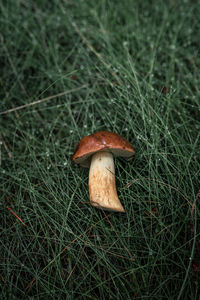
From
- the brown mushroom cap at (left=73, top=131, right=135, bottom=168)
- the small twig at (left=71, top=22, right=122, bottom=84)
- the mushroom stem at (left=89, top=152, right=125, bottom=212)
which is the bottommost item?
the mushroom stem at (left=89, top=152, right=125, bottom=212)

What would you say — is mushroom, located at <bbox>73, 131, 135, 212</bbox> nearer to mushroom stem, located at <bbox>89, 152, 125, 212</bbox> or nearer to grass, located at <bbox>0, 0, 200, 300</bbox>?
mushroom stem, located at <bbox>89, 152, 125, 212</bbox>

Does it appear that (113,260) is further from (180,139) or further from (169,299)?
(180,139)

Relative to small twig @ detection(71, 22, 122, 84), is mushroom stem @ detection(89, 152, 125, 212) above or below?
below

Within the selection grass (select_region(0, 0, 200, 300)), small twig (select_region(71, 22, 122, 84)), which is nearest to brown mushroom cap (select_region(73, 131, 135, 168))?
grass (select_region(0, 0, 200, 300))

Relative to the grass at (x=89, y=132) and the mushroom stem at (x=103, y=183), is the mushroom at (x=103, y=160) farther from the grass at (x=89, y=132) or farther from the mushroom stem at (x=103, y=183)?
the grass at (x=89, y=132)

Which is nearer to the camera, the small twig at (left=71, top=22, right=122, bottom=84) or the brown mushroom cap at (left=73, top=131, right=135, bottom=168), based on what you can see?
the brown mushroom cap at (left=73, top=131, right=135, bottom=168)

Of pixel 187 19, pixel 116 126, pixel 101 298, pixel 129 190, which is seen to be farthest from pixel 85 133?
pixel 187 19
